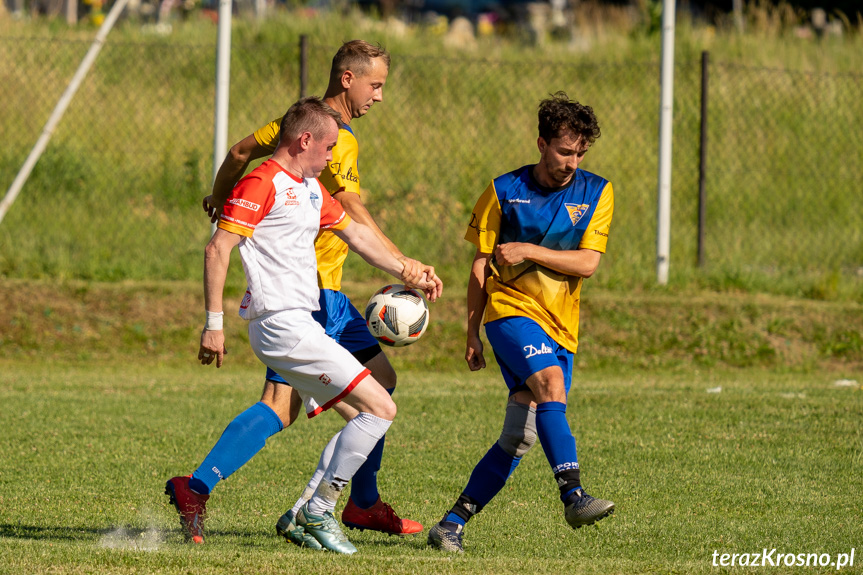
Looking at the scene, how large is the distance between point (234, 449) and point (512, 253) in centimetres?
155

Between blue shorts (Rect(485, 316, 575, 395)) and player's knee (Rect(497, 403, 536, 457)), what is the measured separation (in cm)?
11

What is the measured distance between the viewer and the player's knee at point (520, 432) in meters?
5.02

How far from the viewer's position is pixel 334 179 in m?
5.09

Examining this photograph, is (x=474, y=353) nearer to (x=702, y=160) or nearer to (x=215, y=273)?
(x=215, y=273)

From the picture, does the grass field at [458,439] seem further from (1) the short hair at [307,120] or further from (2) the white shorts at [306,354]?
(1) the short hair at [307,120]

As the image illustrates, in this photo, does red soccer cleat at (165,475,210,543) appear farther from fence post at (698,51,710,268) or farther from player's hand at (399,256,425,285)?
fence post at (698,51,710,268)

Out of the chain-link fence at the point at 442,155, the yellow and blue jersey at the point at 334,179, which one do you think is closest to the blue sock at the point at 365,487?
the yellow and blue jersey at the point at 334,179

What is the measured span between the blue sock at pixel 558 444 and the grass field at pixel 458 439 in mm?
365

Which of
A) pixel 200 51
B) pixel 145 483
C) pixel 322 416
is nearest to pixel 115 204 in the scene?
pixel 200 51

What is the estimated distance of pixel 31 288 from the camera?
10.9 meters

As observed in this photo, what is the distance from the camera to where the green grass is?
179 inches

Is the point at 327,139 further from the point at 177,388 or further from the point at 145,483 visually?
the point at 177,388

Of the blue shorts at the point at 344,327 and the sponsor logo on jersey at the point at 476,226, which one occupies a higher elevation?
the sponsor logo on jersey at the point at 476,226

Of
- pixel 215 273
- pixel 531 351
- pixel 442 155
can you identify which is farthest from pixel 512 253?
pixel 442 155
